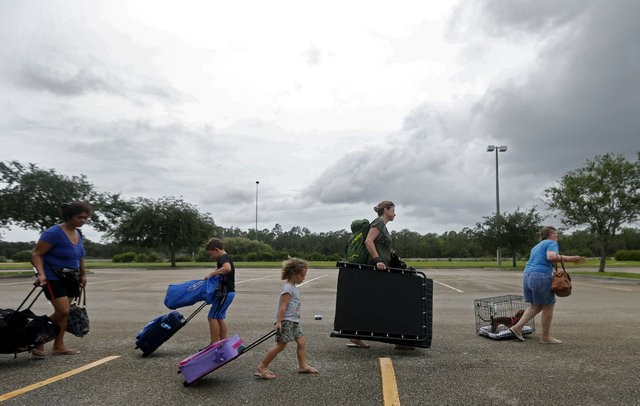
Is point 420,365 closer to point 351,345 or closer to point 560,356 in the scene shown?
point 351,345

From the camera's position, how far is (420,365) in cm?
532

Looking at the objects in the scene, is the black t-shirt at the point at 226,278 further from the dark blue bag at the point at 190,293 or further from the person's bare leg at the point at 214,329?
the person's bare leg at the point at 214,329

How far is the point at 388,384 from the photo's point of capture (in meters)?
4.54

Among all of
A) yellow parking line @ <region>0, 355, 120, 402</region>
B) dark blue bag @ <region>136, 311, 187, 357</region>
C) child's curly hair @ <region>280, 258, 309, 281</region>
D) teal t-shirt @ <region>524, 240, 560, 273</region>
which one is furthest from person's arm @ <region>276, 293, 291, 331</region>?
teal t-shirt @ <region>524, 240, 560, 273</region>

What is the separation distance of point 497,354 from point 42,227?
29.6m

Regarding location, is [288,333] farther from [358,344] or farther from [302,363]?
[358,344]

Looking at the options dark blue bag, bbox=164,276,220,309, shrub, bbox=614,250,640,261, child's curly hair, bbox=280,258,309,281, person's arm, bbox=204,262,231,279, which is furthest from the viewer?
shrub, bbox=614,250,640,261

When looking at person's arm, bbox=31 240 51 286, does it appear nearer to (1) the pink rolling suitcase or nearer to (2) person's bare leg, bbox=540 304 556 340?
(1) the pink rolling suitcase

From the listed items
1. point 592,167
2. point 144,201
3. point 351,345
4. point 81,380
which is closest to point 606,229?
point 592,167

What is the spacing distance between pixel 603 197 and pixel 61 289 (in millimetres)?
28051

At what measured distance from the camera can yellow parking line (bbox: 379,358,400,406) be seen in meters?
4.04

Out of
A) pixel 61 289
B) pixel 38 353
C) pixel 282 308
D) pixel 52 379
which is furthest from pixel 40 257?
pixel 282 308

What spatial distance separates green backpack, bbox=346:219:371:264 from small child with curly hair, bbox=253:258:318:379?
1.39m

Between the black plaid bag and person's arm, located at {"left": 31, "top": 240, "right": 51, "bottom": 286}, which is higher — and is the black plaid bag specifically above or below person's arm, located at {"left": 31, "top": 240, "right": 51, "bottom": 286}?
below
